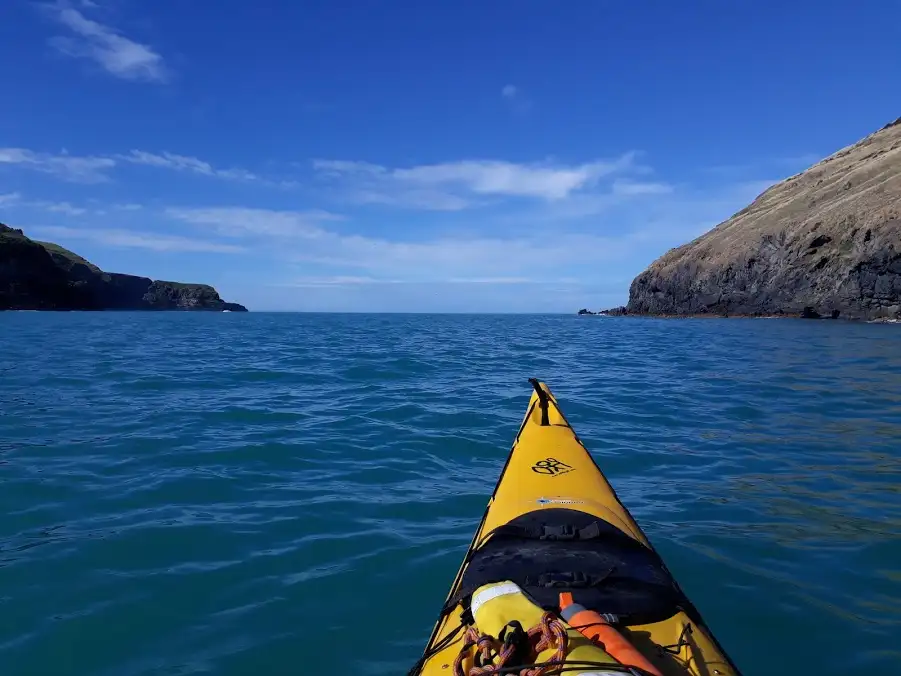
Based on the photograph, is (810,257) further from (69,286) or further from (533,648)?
(69,286)

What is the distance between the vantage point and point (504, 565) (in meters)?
3.74

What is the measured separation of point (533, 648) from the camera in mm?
2545

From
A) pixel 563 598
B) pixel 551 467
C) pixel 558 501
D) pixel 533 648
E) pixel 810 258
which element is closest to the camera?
pixel 533 648

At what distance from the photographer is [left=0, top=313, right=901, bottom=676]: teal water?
13.0 feet

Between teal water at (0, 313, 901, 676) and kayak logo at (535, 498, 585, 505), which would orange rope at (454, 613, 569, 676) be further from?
kayak logo at (535, 498, 585, 505)

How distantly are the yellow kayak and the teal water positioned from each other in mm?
853

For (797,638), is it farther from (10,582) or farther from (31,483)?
(31,483)

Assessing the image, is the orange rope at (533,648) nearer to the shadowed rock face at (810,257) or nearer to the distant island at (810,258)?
the distant island at (810,258)

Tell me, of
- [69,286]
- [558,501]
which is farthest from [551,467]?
[69,286]

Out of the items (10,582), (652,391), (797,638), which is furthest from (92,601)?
(652,391)

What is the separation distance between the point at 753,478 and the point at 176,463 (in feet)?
26.1

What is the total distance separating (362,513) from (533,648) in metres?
3.90

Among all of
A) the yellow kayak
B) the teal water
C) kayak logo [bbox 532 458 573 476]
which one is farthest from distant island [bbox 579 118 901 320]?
the yellow kayak

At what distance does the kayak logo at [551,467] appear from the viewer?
516cm
